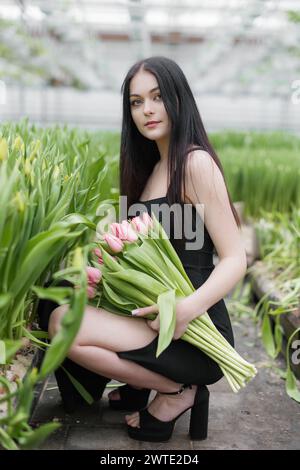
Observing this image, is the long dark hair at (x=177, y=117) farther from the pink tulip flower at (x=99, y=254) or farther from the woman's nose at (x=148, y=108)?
the pink tulip flower at (x=99, y=254)

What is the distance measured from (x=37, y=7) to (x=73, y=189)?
27.4 ft

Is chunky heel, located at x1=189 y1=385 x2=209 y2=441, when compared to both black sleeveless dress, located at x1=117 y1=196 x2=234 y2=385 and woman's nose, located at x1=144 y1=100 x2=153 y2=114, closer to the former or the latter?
black sleeveless dress, located at x1=117 y1=196 x2=234 y2=385

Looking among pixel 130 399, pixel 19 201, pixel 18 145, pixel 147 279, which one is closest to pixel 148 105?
pixel 18 145

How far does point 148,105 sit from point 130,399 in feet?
2.91

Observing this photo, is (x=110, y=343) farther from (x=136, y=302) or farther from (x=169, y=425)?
(x=169, y=425)

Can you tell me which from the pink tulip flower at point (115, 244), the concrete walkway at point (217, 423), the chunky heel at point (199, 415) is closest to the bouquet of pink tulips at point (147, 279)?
the pink tulip flower at point (115, 244)

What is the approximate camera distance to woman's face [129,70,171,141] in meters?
1.93

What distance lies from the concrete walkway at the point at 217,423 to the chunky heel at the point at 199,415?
2 centimetres

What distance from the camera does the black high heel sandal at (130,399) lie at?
2.03 metres

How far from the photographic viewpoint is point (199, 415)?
186 cm

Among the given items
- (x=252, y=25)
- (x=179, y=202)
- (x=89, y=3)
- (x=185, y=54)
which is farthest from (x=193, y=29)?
(x=179, y=202)

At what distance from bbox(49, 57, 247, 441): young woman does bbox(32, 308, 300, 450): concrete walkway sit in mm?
50

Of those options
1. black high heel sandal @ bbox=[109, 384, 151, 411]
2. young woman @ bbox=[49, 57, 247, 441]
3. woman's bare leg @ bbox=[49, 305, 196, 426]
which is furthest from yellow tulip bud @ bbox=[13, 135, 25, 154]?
black high heel sandal @ bbox=[109, 384, 151, 411]
